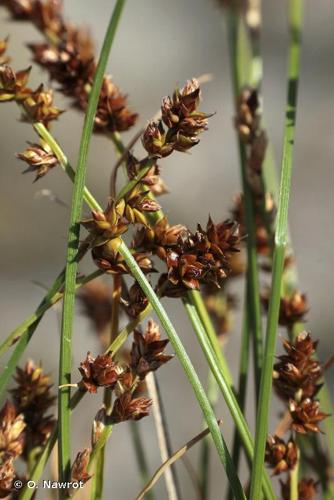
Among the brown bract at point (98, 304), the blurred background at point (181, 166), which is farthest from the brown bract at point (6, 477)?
the blurred background at point (181, 166)

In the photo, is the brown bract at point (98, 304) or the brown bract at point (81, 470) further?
the brown bract at point (98, 304)

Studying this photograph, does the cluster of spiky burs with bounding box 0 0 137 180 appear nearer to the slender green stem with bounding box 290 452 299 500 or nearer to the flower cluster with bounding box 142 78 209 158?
the flower cluster with bounding box 142 78 209 158

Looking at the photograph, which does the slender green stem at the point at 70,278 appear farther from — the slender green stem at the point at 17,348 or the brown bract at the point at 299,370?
the brown bract at the point at 299,370

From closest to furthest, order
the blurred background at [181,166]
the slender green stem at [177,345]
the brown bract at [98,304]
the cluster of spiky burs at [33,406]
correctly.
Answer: the slender green stem at [177,345] → the cluster of spiky burs at [33,406] → the brown bract at [98,304] → the blurred background at [181,166]

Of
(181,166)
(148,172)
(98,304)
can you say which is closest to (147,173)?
→ (148,172)

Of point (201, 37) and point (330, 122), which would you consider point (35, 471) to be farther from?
point (201, 37)

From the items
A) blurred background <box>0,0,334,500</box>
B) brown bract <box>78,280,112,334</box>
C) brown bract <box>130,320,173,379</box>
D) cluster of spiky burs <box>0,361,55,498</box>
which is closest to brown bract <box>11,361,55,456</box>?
cluster of spiky burs <box>0,361,55,498</box>

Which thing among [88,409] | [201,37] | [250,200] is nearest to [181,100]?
[250,200]

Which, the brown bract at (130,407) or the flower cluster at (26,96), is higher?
the flower cluster at (26,96)
